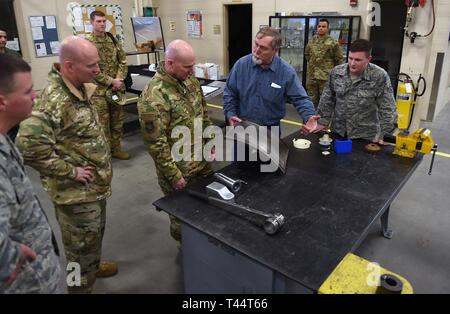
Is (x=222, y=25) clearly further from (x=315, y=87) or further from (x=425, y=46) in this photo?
(x=425, y=46)

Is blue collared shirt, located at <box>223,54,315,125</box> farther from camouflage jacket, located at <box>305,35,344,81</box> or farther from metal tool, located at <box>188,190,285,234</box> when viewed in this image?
camouflage jacket, located at <box>305,35,344,81</box>

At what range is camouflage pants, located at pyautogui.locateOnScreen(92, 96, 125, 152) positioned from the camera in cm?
407

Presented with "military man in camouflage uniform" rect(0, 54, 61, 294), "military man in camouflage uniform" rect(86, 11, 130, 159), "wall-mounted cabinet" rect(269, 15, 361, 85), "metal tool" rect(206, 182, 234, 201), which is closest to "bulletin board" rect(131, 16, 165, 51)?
"wall-mounted cabinet" rect(269, 15, 361, 85)

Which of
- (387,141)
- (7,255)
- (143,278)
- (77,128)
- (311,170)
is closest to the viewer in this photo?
(7,255)

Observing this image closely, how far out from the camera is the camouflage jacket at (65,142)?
1.61 m

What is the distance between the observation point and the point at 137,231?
9.60ft

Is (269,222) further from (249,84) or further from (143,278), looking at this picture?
(249,84)

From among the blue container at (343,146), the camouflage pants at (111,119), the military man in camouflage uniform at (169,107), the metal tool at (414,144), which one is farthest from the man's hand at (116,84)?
the metal tool at (414,144)

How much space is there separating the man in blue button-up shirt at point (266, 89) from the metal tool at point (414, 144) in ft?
1.99

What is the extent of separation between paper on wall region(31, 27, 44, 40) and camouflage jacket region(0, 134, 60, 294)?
245 inches

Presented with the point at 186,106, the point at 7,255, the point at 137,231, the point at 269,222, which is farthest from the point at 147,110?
the point at 137,231

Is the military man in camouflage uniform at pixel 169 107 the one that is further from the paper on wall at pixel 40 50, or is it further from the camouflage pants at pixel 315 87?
the paper on wall at pixel 40 50
